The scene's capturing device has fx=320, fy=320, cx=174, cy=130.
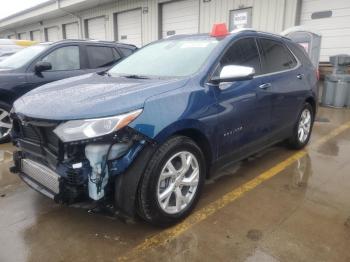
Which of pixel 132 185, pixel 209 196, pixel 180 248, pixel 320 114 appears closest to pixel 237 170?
pixel 209 196

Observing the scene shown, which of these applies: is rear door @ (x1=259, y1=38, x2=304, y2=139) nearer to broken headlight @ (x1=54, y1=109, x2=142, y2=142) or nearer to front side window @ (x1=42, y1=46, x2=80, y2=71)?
broken headlight @ (x1=54, y1=109, x2=142, y2=142)

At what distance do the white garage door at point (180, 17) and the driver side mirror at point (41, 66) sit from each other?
282 inches

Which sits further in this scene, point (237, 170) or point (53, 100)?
point (237, 170)

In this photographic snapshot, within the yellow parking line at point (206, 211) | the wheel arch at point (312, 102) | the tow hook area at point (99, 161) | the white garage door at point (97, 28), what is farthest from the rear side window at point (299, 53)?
the white garage door at point (97, 28)

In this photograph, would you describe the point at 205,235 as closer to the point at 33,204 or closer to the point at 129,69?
the point at 33,204

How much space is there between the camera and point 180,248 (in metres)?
2.44

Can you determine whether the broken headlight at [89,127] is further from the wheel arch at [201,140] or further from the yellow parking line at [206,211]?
the yellow parking line at [206,211]

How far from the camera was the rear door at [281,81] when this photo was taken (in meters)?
3.70

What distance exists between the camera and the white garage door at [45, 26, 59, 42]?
19.9m

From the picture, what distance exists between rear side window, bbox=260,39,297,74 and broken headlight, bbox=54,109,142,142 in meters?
2.08

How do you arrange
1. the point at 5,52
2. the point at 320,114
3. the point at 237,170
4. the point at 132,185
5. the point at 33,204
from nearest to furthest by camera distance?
the point at 132,185, the point at 33,204, the point at 237,170, the point at 320,114, the point at 5,52

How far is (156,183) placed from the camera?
7.91 feet

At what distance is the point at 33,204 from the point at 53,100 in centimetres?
117

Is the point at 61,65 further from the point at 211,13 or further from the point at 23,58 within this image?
the point at 211,13
